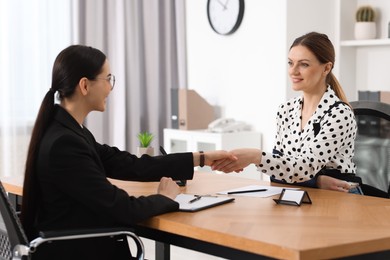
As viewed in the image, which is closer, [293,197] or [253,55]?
[293,197]

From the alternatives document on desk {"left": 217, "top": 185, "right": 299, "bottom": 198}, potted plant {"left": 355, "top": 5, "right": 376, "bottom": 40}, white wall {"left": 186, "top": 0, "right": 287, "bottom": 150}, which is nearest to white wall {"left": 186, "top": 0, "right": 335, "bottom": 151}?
white wall {"left": 186, "top": 0, "right": 287, "bottom": 150}

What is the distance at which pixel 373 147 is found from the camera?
2820 mm

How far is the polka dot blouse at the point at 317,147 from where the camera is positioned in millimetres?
2531

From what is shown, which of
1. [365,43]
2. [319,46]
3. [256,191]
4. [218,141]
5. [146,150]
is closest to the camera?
[256,191]

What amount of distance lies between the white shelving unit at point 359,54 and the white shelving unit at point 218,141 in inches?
33.3

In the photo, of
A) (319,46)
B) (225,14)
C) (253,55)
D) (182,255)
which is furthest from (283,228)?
(225,14)

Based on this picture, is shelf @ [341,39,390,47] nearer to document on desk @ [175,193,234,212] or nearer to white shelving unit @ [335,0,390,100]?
white shelving unit @ [335,0,390,100]

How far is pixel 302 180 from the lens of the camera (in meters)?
2.56

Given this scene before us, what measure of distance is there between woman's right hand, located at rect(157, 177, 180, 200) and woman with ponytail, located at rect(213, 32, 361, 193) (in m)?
0.30

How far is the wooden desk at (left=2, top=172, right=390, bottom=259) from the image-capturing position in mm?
1682

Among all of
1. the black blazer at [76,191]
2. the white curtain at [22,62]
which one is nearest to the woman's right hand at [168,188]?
the black blazer at [76,191]

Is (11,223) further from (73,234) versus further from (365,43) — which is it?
(365,43)

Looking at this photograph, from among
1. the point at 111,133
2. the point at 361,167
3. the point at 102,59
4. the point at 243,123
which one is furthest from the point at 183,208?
the point at 111,133

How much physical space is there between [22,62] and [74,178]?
3342mm
